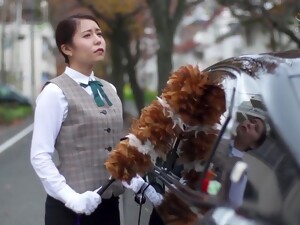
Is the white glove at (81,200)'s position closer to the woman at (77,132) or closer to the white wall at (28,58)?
the woman at (77,132)

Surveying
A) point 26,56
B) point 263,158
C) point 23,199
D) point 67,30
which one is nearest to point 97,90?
point 67,30

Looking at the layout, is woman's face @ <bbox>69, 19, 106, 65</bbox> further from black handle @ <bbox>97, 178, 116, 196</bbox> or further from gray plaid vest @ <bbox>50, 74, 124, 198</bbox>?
black handle @ <bbox>97, 178, 116, 196</bbox>

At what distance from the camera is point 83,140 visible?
379cm

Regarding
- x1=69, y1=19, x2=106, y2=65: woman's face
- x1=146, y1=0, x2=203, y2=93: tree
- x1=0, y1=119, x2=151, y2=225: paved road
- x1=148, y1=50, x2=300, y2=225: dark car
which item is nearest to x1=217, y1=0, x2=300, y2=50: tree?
x1=146, y1=0, x2=203, y2=93: tree

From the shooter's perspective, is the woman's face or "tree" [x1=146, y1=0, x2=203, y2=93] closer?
the woman's face

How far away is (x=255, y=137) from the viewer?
310 centimetres

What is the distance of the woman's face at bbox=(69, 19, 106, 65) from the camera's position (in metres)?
3.91

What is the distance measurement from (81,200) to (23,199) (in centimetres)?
695

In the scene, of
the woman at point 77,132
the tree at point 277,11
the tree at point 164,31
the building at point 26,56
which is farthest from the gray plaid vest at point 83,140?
the building at point 26,56

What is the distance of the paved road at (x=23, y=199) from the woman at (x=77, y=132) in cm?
42

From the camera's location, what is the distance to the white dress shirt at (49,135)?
3.73 metres

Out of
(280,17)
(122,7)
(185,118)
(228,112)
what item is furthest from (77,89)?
(122,7)

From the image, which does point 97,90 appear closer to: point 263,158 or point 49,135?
point 49,135

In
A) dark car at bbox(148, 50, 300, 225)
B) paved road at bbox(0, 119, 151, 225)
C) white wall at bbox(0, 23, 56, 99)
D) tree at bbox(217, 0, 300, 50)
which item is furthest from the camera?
white wall at bbox(0, 23, 56, 99)
